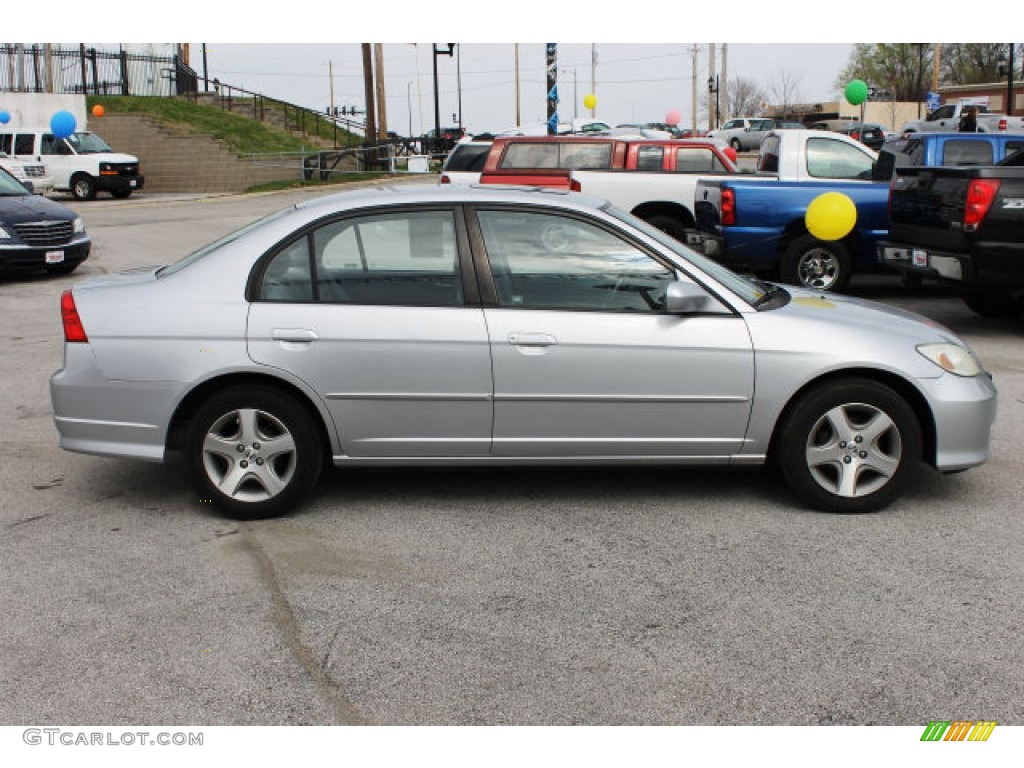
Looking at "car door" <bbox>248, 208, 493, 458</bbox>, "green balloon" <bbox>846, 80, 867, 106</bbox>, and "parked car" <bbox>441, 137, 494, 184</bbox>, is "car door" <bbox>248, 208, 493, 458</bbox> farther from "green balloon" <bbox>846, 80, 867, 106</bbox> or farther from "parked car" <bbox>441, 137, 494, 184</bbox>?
"green balloon" <bbox>846, 80, 867, 106</bbox>

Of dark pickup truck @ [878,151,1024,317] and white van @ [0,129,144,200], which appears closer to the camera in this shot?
dark pickup truck @ [878,151,1024,317]

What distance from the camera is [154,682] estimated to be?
150 inches

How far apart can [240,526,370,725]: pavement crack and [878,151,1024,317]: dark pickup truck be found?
22.9ft

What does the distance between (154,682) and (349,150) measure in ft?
127

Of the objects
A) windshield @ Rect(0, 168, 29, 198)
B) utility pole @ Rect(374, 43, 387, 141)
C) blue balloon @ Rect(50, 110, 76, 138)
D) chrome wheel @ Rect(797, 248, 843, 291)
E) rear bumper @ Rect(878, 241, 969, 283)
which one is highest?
utility pole @ Rect(374, 43, 387, 141)

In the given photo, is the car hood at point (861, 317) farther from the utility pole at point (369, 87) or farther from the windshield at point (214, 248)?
the utility pole at point (369, 87)

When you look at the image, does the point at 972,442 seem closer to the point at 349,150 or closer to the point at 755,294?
the point at 755,294

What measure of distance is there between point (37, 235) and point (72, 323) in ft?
34.3

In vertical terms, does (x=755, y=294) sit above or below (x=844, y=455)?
above

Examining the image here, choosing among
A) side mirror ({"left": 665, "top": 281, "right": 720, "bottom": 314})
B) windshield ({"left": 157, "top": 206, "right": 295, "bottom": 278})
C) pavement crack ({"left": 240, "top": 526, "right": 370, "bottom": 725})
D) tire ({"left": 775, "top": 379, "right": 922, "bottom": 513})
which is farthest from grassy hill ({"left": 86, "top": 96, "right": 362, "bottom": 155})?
tire ({"left": 775, "top": 379, "right": 922, "bottom": 513})

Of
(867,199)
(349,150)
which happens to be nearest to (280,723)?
(867,199)

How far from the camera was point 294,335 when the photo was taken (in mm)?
5309

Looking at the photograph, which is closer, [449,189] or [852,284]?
[449,189]

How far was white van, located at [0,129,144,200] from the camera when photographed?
31.3 meters
